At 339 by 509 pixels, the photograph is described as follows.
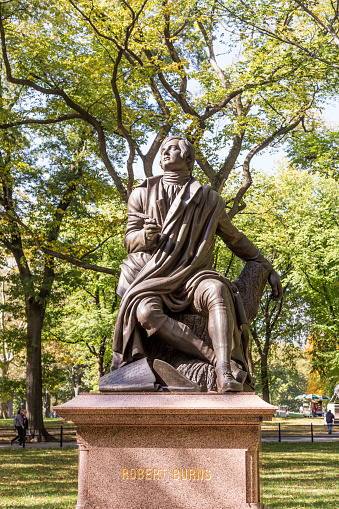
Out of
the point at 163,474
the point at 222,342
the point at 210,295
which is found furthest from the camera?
the point at 210,295

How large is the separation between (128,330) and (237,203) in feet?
35.7

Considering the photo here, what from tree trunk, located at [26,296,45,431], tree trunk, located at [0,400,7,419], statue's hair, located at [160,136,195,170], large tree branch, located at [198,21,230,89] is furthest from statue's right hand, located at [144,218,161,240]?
tree trunk, located at [0,400,7,419]

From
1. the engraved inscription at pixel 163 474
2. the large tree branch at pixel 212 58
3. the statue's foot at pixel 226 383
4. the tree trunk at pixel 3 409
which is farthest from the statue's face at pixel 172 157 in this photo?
the tree trunk at pixel 3 409

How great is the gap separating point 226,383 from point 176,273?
1168mm

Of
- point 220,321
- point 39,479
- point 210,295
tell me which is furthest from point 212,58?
point 220,321

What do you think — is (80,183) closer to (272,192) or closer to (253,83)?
(253,83)

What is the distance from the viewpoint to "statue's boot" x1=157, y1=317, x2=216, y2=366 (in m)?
5.18

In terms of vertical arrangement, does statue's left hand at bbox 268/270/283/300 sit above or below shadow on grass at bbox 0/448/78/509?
above

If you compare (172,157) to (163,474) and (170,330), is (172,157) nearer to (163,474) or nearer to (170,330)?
(170,330)

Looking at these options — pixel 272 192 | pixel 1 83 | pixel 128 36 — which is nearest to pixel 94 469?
pixel 128 36

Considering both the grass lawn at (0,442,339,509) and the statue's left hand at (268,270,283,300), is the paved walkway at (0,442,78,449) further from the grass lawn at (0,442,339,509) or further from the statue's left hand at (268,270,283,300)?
the statue's left hand at (268,270,283,300)

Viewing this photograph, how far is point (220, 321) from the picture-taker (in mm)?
4980

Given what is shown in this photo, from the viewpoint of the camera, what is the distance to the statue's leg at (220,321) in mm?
4738

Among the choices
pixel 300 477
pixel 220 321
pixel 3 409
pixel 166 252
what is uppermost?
pixel 166 252
